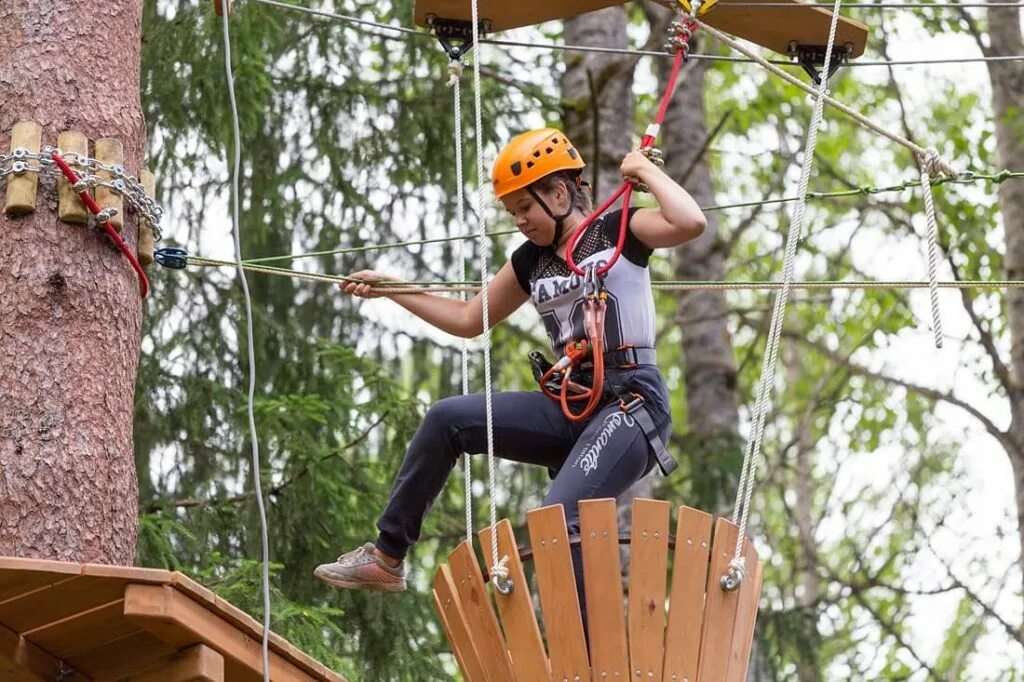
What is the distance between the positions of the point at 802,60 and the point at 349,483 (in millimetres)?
2896

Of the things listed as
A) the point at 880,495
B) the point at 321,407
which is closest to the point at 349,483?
the point at 321,407

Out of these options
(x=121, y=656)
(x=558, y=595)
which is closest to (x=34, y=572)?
(x=121, y=656)

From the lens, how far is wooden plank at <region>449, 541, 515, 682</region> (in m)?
4.16

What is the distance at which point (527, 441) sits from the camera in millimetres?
4668

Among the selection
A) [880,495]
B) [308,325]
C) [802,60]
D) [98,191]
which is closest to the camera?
[98,191]

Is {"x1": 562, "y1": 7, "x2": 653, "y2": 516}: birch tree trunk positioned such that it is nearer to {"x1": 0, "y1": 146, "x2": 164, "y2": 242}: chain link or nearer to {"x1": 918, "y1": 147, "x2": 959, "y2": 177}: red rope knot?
{"x1": 918, "y1": 147, "x2": 959, "y2": 177}: red rope knot

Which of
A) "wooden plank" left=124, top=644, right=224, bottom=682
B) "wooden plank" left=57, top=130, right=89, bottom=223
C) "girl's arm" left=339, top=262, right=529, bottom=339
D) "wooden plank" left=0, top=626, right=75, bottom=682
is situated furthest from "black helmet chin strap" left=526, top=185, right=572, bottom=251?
"wooden plank" left=0, top=626, right=75, bottom=682

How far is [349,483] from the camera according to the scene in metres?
7.68

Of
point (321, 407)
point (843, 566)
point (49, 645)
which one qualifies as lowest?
point (843, 566)

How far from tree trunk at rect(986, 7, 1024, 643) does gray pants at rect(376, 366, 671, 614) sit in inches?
202

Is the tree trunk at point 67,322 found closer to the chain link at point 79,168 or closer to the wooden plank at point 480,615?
the chain link at point 79,168

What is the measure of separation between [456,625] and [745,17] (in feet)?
8.27

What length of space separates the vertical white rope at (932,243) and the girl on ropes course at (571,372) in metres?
0.78

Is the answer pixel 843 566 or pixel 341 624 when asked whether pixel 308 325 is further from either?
pixel 843 566
